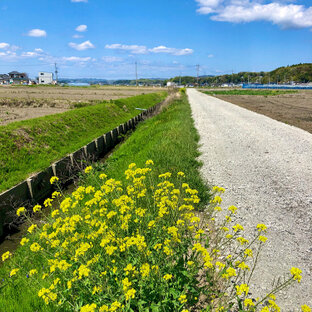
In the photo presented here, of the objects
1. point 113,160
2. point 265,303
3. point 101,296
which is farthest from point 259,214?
point 113,160

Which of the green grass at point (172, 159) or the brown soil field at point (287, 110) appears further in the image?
the brown soil field at point (287, 110)

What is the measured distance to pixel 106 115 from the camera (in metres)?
22.6

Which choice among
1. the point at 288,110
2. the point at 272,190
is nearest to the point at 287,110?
the point at 288,110

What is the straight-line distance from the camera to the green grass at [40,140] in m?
9.78

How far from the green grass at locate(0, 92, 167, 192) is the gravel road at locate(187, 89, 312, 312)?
6.83 metres

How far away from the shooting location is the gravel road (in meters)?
3.88

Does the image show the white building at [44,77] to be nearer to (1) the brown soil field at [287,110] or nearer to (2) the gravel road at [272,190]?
(1) the brown soil field at [287,110]

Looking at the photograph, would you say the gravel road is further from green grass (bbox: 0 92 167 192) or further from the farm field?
green grass (bbox: 0 92 167 192)

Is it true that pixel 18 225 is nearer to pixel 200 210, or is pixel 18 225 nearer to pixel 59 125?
pixel 200 210

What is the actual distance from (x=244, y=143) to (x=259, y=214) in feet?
22.9

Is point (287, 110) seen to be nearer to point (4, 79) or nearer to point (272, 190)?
point (272, 190)

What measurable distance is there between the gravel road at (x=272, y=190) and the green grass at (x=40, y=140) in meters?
6.83

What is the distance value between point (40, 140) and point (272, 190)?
35.1 ft

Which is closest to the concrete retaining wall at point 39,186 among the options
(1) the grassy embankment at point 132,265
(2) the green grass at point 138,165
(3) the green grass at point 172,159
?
(2) the green grass at point 138,165
